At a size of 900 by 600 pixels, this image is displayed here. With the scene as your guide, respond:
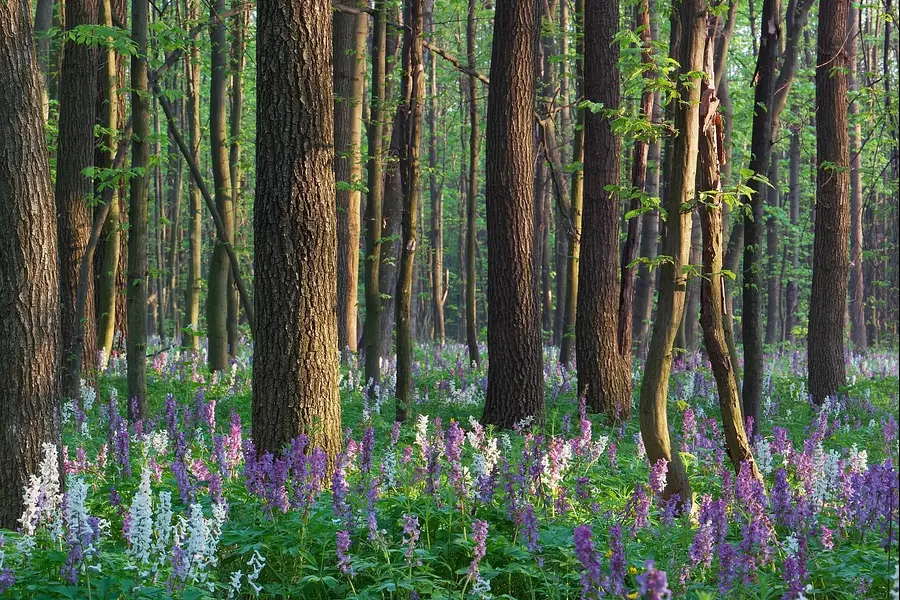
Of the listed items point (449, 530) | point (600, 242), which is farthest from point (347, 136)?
point (449, 530)

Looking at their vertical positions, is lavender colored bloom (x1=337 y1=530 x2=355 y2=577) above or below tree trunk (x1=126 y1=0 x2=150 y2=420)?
below

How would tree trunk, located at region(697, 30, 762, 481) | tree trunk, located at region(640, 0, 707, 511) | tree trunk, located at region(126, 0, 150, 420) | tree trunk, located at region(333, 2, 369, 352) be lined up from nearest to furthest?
tree trunk, located at region(640, 0, 707, 511)
tree trunk, located at region(697, 30, 762, 481)
tree trunk, located at region(126, 0, 150, 420)
tree trunk, located at region(333, 2, 369, 352)

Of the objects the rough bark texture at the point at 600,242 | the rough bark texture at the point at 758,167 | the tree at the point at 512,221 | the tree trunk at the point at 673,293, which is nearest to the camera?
the tree trunk at the point at 673,293

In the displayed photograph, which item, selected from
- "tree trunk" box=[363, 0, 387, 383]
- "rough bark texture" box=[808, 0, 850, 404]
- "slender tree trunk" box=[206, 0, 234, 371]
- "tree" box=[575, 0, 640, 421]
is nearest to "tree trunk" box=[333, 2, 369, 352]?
"tree trunk" box=[363, 0, 387, 383]

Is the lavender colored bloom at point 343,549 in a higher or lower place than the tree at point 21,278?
lower

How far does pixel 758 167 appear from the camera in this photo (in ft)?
24.9

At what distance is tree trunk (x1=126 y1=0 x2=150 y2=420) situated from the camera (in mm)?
9008

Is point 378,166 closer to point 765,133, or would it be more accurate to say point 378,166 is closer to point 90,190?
point 90,190

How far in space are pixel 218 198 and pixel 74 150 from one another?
6.88 feet

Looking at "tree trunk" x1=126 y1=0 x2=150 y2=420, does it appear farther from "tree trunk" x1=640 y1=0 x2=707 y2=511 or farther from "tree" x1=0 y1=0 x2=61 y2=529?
"tree trunk" x1=640 y1=0 x2=707 y2=511

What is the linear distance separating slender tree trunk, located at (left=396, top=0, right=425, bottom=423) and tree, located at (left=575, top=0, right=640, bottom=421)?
2.36 metres

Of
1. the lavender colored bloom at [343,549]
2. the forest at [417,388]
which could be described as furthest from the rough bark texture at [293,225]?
the lavender colored bloom at [343,549]

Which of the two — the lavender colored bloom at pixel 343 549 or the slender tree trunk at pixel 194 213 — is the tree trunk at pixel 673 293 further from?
the slender tree trunk at pixel 194 213

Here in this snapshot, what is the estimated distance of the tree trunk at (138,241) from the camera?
901cm
